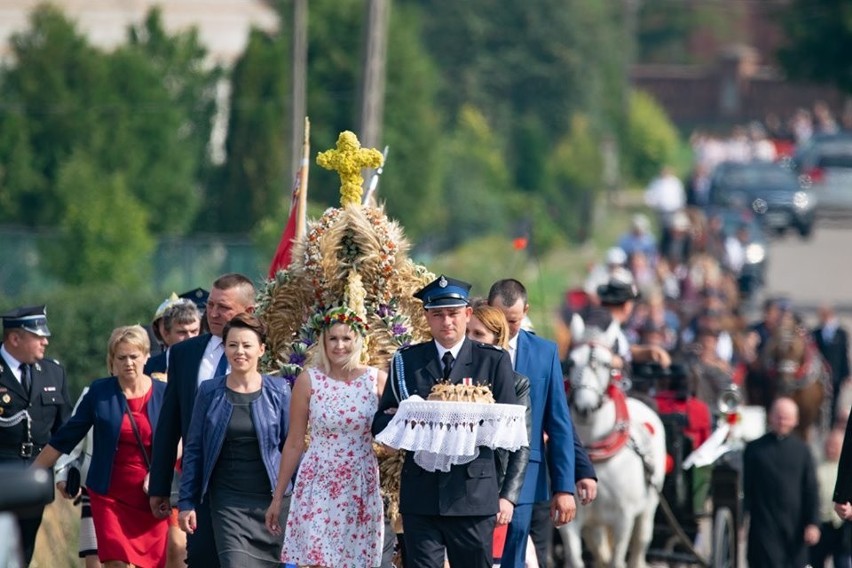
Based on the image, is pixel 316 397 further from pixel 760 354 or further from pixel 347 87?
pixel 347 87

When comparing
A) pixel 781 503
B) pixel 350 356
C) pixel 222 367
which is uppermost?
pixel 350 356

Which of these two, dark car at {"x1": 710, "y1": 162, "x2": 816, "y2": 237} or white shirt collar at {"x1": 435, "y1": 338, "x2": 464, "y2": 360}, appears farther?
dark car at {"x1": 710, "y1": 162, "x2": 816, "y2": 237}

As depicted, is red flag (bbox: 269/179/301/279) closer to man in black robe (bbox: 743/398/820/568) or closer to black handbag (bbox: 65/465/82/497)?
black handbag (bbox: 65/465/82/497)

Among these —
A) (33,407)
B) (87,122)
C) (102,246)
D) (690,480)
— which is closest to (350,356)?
(33,407)

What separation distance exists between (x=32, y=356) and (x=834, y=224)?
38955 mm

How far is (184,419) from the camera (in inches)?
372

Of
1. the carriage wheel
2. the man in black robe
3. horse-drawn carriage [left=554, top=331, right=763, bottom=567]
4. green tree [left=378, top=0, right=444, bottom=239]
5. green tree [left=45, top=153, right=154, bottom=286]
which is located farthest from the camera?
green tree [left=378, top=0, right=444, bottom=239]

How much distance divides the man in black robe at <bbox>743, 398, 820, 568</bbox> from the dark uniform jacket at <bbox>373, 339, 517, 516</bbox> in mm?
4684

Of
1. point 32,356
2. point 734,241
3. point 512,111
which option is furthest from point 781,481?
point 512,111

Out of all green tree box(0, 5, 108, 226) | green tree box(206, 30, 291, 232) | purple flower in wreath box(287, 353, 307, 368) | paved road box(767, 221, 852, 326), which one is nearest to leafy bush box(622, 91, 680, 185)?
paved road box(767, 221, 852, 326)

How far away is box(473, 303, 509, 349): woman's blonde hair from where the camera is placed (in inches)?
360

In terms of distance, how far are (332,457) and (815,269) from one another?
32.5 m

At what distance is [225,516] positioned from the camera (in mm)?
8992

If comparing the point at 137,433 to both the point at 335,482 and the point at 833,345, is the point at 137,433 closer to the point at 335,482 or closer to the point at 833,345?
the point at 335,482
